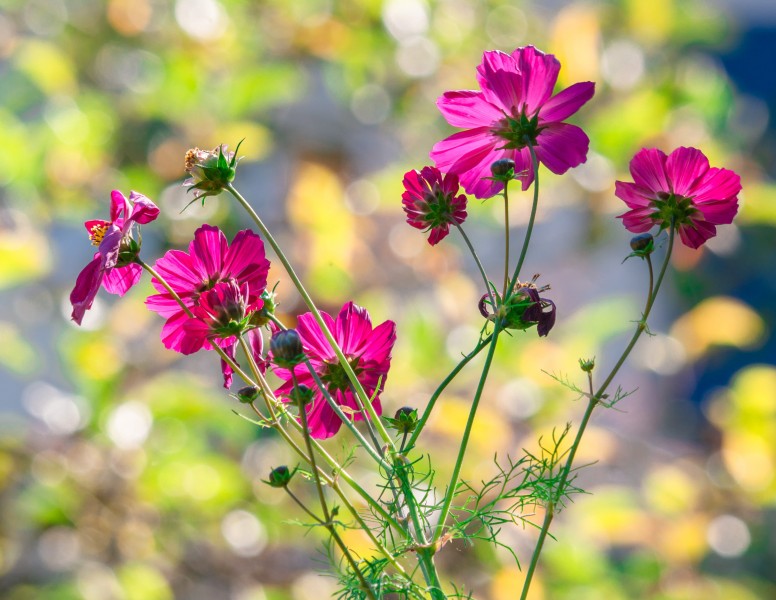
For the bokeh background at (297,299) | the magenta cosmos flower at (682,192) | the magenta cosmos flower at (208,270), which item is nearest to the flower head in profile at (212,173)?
the magenta cosmos flower at (208,270)

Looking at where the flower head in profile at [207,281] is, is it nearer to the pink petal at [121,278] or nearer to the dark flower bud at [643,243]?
the pink petal at [121,278]

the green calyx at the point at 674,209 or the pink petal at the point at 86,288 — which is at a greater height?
the green calyx at the point at 674,209

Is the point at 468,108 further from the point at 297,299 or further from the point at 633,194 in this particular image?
the point at 297,299

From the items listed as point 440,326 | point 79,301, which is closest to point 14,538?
point 440,326

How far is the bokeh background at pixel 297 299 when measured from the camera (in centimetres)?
117

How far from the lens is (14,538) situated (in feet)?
4.19

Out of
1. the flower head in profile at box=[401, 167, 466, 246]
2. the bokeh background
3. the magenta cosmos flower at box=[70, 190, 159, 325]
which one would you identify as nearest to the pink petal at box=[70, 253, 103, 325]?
the magenta cosmos flower at box=[70, 190, 159, 325]

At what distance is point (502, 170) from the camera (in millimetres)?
296

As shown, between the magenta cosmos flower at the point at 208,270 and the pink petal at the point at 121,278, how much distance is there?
0.01 m

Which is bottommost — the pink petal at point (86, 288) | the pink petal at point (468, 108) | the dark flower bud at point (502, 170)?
the pink petal at point (86, 288)

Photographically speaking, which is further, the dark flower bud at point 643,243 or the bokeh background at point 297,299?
the bokeh background at point 297,299

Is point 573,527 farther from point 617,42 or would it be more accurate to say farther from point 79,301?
point 79,301

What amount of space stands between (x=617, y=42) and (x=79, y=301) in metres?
1.36

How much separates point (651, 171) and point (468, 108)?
0.07m
